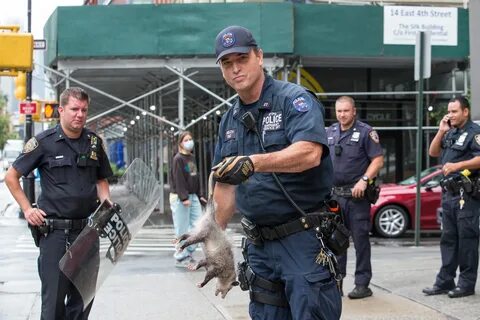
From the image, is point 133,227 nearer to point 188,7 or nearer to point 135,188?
point 135,188

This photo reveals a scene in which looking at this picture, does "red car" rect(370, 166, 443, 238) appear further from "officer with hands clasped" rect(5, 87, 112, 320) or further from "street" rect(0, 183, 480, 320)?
"officer with hands clasped" rect(5, 87, 112, 320)

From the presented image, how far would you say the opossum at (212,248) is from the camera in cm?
362

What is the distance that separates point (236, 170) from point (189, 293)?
15.5 ft

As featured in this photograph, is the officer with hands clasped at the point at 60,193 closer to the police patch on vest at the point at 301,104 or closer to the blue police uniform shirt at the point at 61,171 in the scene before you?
the blue police uniform shirt at the point at 61,171

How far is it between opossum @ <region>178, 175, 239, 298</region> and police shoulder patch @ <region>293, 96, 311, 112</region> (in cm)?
71

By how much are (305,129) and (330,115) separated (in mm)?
15532

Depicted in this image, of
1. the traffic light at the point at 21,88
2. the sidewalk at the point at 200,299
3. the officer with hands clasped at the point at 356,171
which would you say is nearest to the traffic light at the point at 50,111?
the traffic light at the point at 21,88

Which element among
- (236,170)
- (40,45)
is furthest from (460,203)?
(40,45)

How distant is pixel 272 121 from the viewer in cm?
358

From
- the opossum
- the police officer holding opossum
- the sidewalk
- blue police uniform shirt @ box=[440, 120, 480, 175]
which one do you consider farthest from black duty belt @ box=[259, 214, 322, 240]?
blue police uniform shirt @ box=[440, 120, 480, 175]

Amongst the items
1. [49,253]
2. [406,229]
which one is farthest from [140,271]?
[406,229]

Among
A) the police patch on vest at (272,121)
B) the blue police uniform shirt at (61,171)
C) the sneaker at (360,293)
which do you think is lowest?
the sneaker at (360,293)

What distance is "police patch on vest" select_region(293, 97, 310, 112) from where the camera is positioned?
3482mm

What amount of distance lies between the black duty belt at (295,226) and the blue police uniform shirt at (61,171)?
209 centimetres
